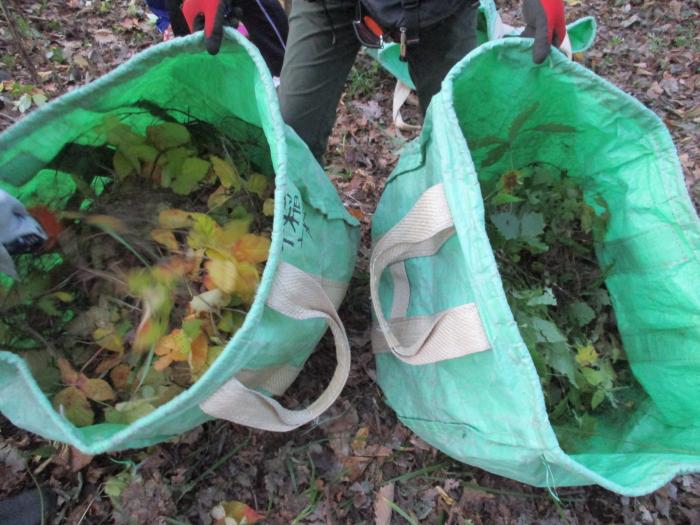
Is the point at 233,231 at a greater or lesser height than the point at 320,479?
greater

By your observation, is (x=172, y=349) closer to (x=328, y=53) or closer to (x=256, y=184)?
(x=256, y=184)

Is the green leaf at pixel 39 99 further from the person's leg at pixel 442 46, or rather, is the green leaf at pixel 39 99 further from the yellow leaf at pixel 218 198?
the person's leg at pixel 442 46

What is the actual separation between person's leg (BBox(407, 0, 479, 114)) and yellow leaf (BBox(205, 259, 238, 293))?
28.4 inches

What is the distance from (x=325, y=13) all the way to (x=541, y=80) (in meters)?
0.51

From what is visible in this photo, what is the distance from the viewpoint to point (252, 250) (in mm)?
960

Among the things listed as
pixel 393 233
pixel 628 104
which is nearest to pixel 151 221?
pixel 393 233

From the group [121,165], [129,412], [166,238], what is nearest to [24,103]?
[121,165]

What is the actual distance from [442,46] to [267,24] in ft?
1.80

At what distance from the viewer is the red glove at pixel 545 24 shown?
908 mm

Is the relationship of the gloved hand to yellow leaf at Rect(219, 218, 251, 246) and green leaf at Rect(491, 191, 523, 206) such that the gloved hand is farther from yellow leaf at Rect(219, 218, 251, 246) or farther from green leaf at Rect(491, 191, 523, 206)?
green leaf at Rect(491, 191, 523, 206)

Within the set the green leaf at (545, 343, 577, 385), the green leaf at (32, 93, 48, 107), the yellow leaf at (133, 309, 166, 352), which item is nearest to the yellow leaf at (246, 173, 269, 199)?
the yellow leaf at (133, 309, 166, 352)

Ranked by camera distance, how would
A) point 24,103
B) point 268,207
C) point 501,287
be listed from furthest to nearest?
point 24,103
point 268,207
point 501,287

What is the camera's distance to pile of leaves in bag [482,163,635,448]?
1.07 meters

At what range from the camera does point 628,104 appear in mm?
998
